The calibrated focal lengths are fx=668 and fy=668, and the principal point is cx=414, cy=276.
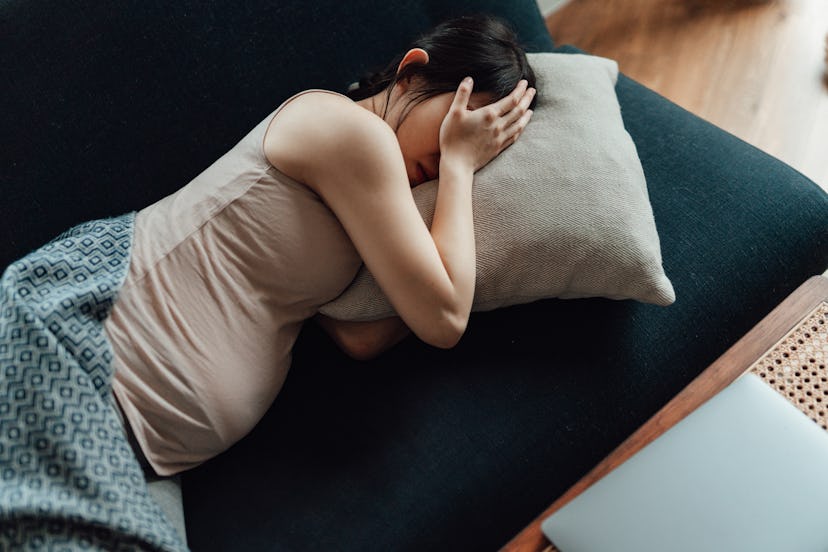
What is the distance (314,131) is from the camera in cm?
94

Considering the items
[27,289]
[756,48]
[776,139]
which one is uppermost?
[27,289]

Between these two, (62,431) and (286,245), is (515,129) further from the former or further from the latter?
(62,431)

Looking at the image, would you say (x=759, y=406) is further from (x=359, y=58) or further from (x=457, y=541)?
(x=359, y=58)

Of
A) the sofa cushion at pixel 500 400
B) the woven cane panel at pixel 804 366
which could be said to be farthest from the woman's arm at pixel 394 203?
the woven cane panel at pixel 804 366

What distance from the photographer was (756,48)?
2.19m

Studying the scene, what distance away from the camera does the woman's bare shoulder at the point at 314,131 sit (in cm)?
93

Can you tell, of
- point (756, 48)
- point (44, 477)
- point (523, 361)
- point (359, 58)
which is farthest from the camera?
point (756, 48)

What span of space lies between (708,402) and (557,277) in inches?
10.9

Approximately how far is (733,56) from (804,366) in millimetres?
1574

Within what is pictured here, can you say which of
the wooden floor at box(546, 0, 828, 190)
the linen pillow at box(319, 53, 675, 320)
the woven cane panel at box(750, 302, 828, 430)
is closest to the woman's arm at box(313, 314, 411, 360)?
the linen pillow at box(319, 53, 675, 320)

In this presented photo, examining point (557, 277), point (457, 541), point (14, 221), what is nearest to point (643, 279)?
point (557, 277)

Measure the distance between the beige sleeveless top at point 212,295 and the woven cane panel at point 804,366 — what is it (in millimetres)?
650

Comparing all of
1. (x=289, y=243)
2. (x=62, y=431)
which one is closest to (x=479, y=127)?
(x=289, y=243)

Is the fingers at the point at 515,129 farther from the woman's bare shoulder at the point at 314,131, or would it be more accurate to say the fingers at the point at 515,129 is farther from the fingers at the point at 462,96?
the woman's bare shoulder at the point at 314,131
